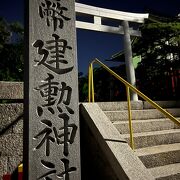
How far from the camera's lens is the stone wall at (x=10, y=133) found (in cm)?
393

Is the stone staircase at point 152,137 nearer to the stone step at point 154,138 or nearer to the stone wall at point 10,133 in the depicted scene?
the stone step at point 154,138

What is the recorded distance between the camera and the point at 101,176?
3.47 metres

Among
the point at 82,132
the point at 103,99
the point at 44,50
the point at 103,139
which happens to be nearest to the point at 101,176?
the point at 103,139

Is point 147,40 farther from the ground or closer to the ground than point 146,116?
farther from the ground

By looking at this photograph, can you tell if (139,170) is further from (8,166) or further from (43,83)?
(8,166)

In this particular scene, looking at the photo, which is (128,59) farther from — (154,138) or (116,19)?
(154,138)

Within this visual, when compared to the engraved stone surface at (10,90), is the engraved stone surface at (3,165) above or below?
below

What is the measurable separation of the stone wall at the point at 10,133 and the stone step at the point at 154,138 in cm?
188

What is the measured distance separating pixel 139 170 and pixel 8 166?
228 cm

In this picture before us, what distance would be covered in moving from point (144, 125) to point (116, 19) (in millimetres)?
5181

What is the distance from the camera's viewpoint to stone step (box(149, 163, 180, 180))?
3217 mm

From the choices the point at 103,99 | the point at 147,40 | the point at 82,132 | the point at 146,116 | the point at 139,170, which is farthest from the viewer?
the point at 103,99

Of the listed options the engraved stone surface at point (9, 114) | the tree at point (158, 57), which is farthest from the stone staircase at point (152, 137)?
the tree at point (158, 57)

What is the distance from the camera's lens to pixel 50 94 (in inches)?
131
